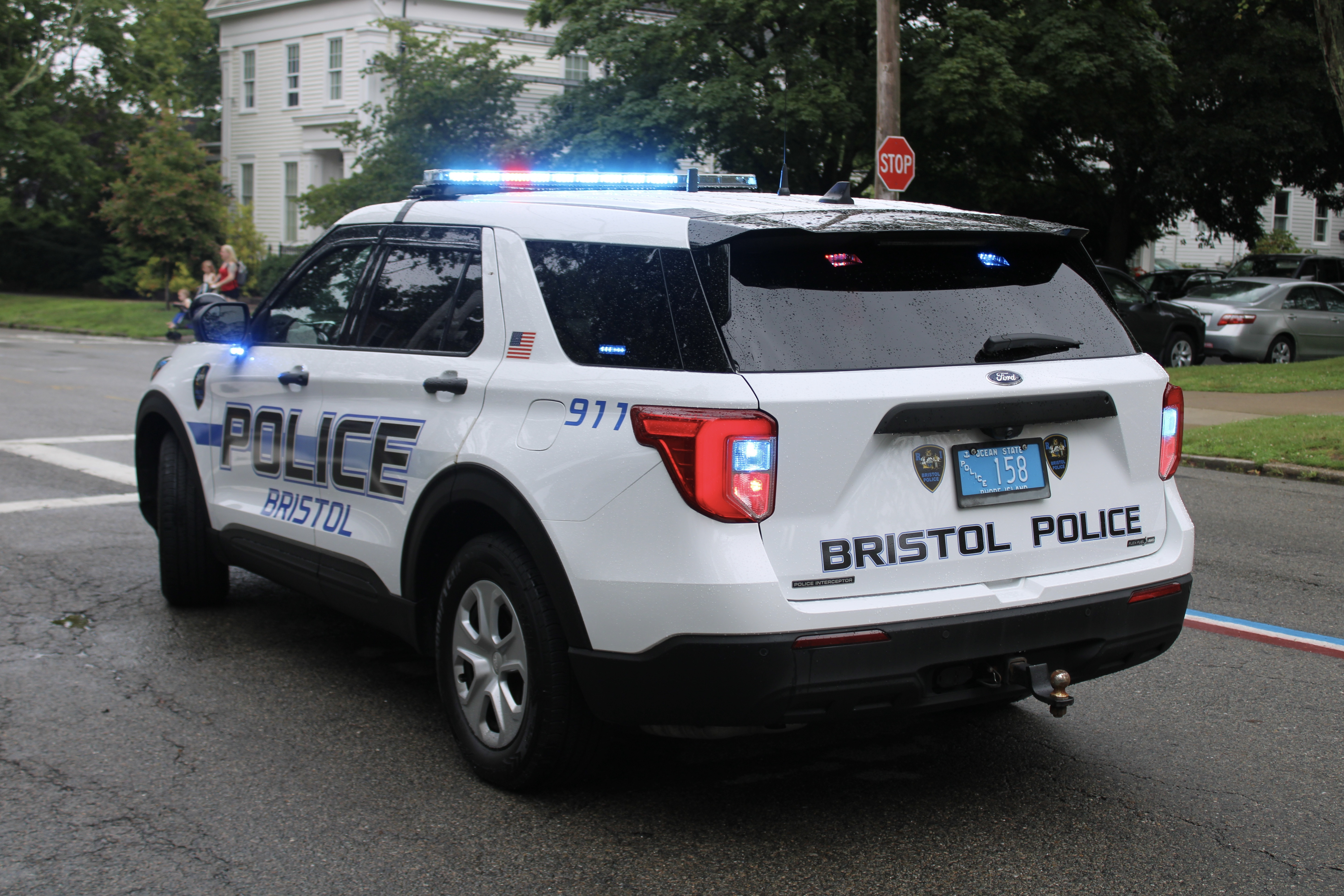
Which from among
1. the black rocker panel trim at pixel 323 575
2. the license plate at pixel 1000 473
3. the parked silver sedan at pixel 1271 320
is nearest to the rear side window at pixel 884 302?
the license plate at pixel 1000 473

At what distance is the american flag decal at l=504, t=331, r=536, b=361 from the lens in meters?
3.83

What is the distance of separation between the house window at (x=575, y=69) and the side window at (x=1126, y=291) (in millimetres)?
20983

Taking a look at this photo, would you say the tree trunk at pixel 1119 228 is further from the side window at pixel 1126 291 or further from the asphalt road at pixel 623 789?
the asphalt road at pixel 623 789

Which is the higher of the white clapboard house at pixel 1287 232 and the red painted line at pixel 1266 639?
the white clapboard house at pixel 1287 232

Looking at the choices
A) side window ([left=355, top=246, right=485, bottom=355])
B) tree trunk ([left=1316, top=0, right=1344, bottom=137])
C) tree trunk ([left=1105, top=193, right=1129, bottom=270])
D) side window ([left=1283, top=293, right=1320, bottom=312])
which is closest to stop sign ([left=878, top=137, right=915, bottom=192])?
tree trunk ([left=1316, top=0, right=1344, bottom=137])

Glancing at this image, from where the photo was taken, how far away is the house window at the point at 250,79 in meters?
42.6

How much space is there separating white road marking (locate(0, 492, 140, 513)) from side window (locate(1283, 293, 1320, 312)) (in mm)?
18449

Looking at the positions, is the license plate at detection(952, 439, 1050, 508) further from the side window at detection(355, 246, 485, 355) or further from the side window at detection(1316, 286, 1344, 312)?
the side window at detection(1316, 286, 1344, 312)

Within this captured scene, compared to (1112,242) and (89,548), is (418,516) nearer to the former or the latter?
(89,548)

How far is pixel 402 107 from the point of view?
27.8 m

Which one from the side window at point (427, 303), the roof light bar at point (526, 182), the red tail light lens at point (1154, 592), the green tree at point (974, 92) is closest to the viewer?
the red tail light lens at point (1154, 592)

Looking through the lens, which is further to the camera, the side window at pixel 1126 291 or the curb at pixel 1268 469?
the side window at pixel 1126 291

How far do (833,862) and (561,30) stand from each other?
23.7m

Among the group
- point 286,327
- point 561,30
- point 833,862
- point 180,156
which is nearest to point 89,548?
point 286,327
